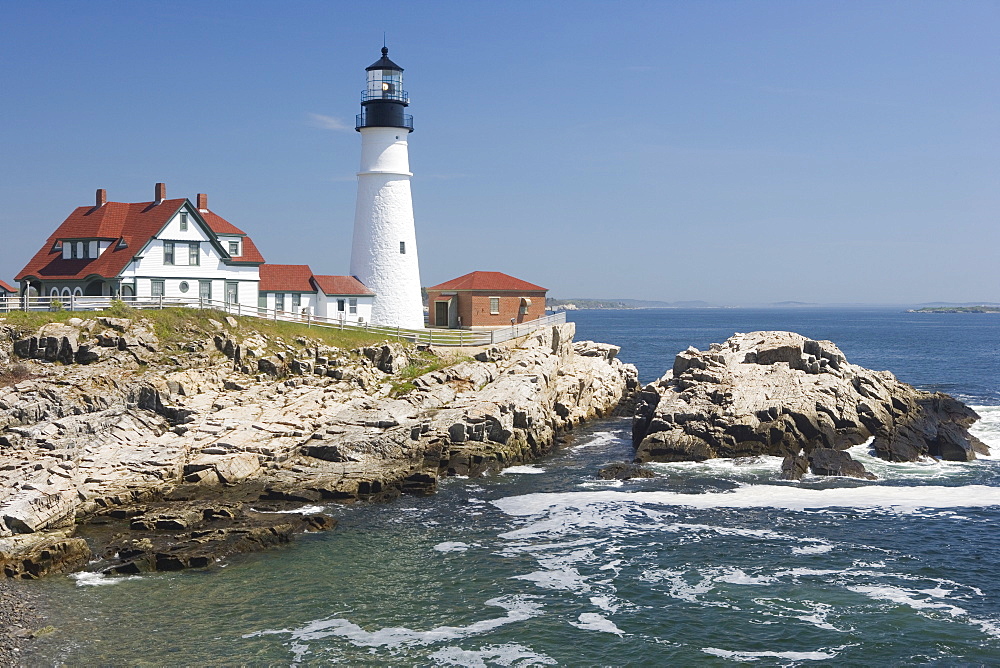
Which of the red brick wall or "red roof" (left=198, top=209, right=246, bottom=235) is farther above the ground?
"red roof" (left=198, top=209, right=246, bottom=235)

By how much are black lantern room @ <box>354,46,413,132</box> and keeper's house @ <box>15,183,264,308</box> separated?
32.2 feet

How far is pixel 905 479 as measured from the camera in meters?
32.8

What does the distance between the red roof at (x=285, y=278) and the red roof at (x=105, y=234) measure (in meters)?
6.78

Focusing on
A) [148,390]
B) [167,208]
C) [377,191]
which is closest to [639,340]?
[377,191]

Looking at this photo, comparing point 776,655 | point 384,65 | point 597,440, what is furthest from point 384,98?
point 776,655

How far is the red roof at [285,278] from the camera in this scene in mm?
48750

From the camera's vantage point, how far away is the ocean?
60.8 feet

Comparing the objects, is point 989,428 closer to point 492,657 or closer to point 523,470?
point 523,470

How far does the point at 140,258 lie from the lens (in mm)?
42875

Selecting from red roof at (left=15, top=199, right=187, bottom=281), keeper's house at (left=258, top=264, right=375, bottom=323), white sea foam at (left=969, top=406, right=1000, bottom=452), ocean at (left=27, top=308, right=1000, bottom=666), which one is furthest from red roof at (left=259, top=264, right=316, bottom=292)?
white sea foam at (left=969, top=406, right=1000, bottom=452)

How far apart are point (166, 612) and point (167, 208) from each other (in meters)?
28.5

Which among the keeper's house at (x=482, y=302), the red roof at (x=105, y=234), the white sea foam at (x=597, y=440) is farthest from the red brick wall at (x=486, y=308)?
the red roof at (x=105, y=234)

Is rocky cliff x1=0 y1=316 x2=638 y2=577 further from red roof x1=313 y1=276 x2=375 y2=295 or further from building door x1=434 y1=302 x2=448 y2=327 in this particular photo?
building door x1=434 y1=302 x2=448 y2=327

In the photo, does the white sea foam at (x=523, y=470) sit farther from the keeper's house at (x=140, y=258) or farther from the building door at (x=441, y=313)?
the building door at (x=441, y=313)
